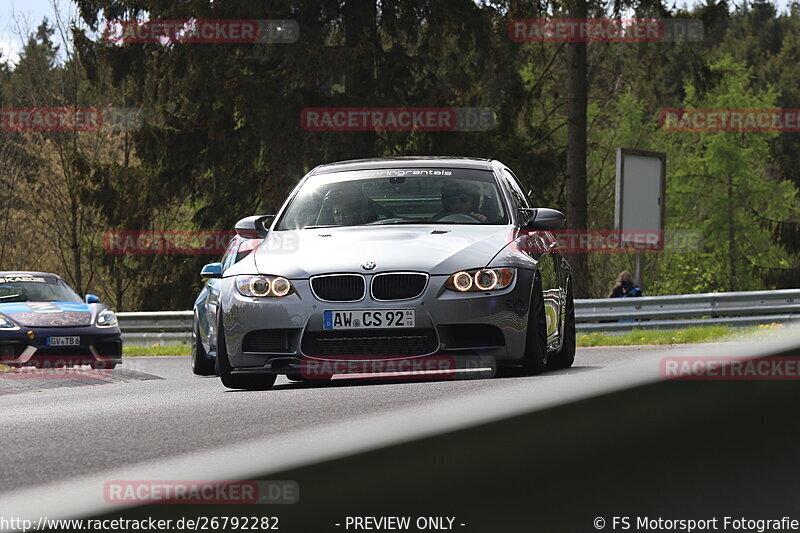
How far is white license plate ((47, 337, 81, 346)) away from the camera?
16.7 m

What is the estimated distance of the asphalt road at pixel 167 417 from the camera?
5.22 m

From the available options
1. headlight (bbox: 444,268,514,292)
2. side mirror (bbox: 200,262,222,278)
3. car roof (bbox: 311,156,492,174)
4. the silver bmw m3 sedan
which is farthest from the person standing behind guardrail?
headlight (bbox: 444,268,514,292)

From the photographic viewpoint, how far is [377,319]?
8023 mm

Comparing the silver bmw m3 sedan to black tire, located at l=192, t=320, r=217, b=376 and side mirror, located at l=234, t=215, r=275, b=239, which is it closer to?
side mirror, located at l=234, t=215, r=275, b=239

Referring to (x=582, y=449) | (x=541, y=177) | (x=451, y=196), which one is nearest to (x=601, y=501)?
(x=582, y=449)

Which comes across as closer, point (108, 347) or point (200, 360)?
point (200, 360)

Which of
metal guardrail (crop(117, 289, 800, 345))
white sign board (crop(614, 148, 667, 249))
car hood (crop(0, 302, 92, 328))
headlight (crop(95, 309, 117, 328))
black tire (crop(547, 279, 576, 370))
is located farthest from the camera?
white sign board (crop(614, 148, 667, 249))

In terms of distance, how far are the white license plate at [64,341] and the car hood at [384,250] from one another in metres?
8.52

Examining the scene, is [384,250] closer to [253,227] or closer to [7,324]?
[253,227]

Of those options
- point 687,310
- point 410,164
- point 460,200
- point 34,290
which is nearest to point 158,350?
point 34,290

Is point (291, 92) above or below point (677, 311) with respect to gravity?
above

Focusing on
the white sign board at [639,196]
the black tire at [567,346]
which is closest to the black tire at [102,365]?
the black tire at [567,346]

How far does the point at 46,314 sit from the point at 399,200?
8.93m

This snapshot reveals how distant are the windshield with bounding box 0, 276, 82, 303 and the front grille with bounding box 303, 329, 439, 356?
11.1 metres
